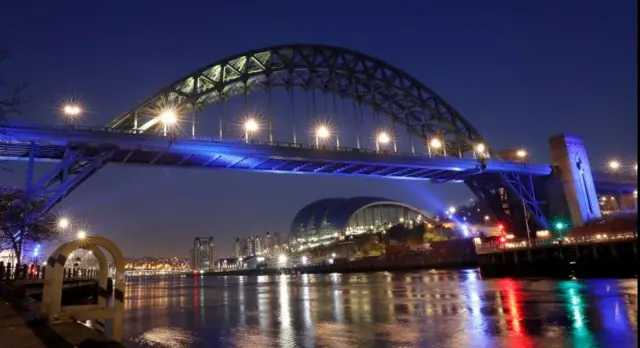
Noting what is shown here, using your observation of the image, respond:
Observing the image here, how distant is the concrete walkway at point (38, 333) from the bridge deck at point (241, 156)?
27.9 metres

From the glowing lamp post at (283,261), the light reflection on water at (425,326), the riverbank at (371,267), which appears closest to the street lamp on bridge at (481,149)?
the riverbank at (371,267)

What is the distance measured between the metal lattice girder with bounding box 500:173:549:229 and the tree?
175 ft

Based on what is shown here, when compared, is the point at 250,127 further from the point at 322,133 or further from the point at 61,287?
the point at 61,287

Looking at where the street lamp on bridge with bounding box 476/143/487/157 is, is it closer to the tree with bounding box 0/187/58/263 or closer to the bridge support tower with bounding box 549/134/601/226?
the bridge support tower with bounding box 549/134/601/226

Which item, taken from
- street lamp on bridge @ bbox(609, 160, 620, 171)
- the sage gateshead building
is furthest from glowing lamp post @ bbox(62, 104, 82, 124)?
the sage gateshead building

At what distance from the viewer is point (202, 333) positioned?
15.1m

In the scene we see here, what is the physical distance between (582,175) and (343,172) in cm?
3340

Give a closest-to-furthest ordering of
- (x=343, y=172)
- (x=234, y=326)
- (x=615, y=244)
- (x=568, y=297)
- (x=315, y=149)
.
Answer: (x=234, y=326) < (x=568, y=297) < (x=615, y=244) < (x=315, y=149) < (x=343, y=172)

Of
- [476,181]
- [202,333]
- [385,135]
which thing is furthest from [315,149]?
[202,333]

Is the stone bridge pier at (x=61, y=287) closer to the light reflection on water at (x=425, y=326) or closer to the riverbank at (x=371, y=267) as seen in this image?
the light reflection on water at (x=425, y=326)

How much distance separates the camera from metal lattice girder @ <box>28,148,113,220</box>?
112 ft

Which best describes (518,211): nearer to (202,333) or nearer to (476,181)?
(476,181)

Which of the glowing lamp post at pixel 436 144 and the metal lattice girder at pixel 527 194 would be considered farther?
the glowing lamp post at pixel 436 144

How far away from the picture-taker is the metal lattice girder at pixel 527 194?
6266cm
